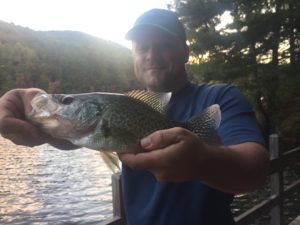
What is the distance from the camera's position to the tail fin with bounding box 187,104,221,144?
1.91 meters

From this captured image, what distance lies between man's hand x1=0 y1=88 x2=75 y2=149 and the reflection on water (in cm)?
1420

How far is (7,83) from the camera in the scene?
2019 inches

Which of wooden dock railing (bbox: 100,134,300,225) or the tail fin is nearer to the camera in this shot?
the tail fin

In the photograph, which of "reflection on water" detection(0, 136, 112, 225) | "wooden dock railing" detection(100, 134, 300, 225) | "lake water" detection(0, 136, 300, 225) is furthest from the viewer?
"reflection on water" detection(0, 136, 112, 225)

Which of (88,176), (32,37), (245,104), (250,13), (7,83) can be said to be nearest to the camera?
(245,104)

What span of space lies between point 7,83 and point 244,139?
52569 millimetres

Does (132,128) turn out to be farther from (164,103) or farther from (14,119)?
(14,119)

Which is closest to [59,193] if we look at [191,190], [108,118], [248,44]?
[248,44]

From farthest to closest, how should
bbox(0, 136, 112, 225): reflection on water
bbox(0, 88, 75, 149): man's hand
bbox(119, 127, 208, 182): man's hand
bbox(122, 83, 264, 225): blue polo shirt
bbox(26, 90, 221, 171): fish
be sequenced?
bbox(0, 136, 112, 225): reflection on water
bbox(122, 83, 264, 225): blue polo shirt
bbox(0, 88, 75, 149): man's hand
bbox(26, 90, 221, 171): fish
bbox(119, 127, 208, 182): man's hand

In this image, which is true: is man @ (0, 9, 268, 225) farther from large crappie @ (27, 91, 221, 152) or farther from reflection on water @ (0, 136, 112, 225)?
reflection on water @ (0, 136, 112, 225)

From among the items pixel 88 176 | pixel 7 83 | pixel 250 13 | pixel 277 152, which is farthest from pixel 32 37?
pixel 277 152

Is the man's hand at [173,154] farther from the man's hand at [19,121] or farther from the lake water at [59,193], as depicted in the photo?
the lake water at [59,193]

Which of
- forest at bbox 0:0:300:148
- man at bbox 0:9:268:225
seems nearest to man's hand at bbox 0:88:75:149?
man at bbox 0:9:268:225

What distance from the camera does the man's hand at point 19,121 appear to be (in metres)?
1.97
